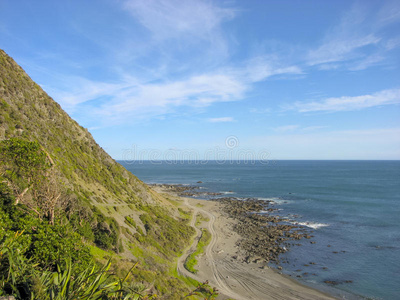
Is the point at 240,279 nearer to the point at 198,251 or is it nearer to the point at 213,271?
the point at 213,271

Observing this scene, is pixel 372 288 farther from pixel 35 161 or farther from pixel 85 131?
pixel 85 131

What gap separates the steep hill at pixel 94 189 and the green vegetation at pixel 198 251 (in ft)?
7.49

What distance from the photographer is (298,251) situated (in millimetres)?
42438

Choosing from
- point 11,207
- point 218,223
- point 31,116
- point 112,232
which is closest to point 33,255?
point 11,207

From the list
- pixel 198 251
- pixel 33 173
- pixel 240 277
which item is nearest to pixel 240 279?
pixel 240 277

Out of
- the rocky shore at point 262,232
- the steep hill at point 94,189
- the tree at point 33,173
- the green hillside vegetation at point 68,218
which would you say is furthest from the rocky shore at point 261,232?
the tree at point 33,173

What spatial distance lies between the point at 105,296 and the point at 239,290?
2365 centimetres

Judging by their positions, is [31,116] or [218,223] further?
[218,223]

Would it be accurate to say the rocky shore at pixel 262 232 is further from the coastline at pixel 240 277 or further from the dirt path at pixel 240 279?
the dirt path at pixel 240 279

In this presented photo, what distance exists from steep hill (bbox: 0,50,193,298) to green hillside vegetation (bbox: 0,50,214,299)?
0.58 ft

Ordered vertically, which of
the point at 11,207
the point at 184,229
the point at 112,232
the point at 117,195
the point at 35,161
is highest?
the point at 35,161

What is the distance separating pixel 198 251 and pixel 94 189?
1903cm

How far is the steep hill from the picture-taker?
28.3 meters

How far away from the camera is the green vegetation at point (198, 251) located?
110 feet
